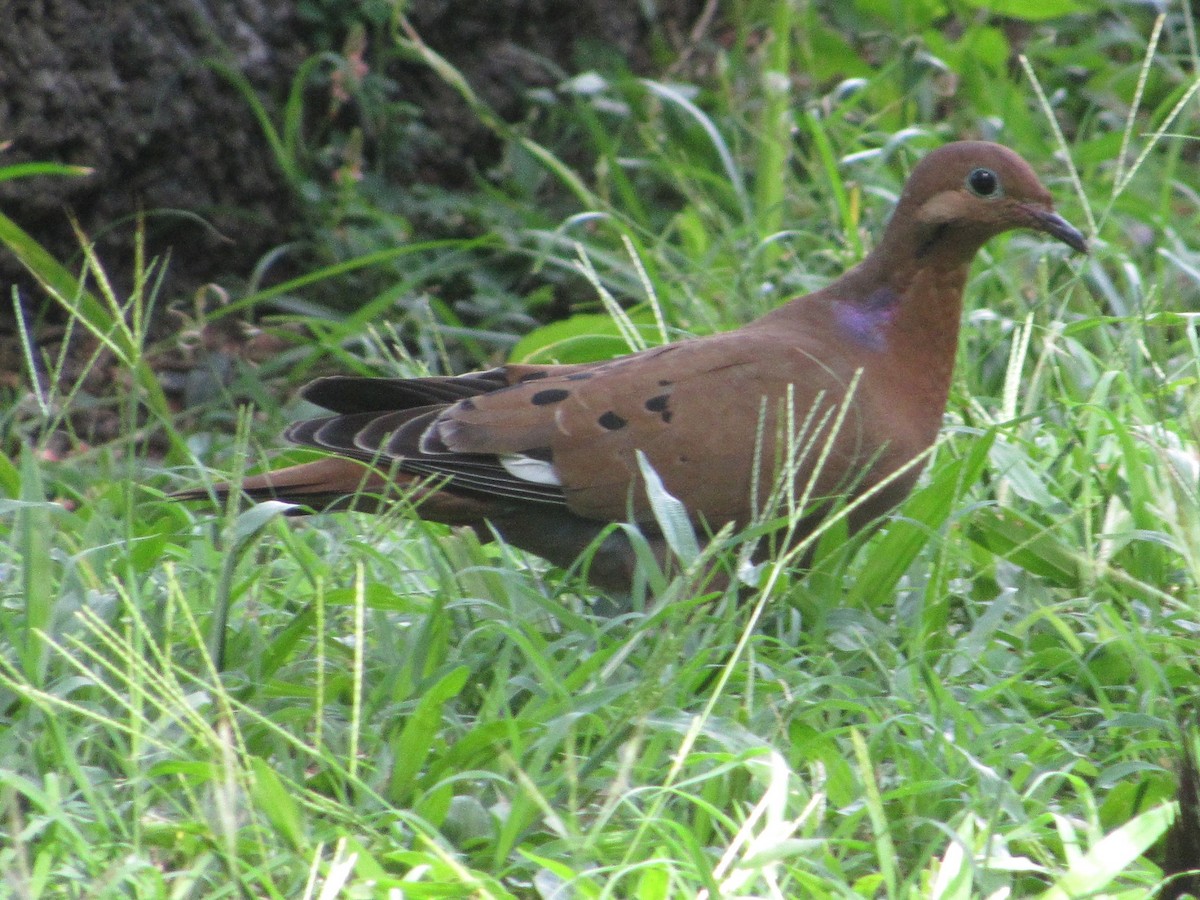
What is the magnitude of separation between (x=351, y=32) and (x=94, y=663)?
264cm

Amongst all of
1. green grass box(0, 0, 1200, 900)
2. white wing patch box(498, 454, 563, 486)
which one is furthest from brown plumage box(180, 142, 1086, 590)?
green grass box(0, 0, 1200, 900)

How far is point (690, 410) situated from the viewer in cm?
278

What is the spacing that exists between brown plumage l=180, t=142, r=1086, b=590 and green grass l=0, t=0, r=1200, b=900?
113 millimetres

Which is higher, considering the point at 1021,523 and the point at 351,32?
the point at 351,32

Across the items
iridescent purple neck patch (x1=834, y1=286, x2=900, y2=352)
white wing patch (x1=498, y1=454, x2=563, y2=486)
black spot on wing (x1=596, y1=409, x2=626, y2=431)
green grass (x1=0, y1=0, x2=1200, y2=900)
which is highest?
iridescent purple neck patch (x1=834, y1=286, x2=900, y2=352)

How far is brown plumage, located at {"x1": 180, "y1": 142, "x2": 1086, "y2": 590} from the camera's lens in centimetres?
275

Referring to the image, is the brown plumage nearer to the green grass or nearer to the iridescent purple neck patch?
the iridescent purple neck patch

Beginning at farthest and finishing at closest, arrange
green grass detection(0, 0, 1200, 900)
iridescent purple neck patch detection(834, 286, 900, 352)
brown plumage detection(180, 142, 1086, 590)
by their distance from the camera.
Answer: iridescent purple neck patch detection(834, 286, 900, 352) < brown plumage detection(180, 142, 1086, 590) < green grass detection(0, 0, 1200, 900)

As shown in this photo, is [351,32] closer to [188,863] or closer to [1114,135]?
[1114,135]

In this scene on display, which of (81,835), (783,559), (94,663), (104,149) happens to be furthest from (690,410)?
(104,149)

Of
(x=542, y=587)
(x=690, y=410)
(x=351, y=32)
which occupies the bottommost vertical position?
(x=542, y=587)

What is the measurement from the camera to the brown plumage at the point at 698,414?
2.75 meters

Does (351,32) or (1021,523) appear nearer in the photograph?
(1021,523)

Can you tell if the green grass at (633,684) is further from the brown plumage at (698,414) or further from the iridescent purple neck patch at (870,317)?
the iridescent purple neck patch at (870,317)
